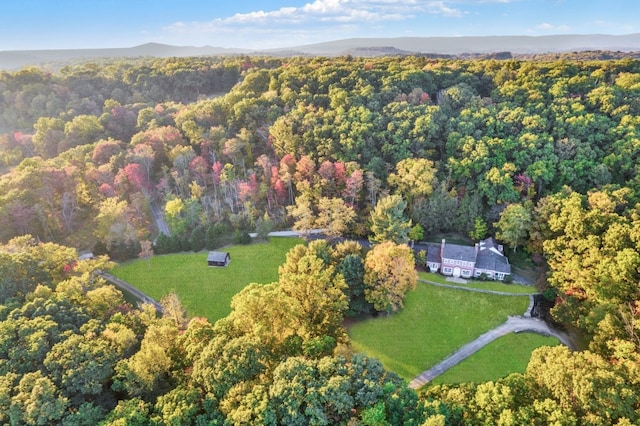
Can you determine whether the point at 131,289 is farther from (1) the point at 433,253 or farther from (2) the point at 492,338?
(2) the point at 492,338

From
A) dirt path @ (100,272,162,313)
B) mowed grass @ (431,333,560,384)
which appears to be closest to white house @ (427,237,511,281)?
mowed grass @ (431,333,560,384)

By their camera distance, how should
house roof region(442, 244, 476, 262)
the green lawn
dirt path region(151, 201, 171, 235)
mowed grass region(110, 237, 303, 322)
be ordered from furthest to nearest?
dirt path region(151, 201, 171, 235), house roof region(442, 244, 476, 262), the green lawn, mowed grass region(110, 237, 303, 322)

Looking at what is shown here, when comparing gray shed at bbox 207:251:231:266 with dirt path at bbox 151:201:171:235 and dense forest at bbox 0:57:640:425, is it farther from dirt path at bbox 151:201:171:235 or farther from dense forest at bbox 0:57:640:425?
dirt path at bbox 151:201:171:235

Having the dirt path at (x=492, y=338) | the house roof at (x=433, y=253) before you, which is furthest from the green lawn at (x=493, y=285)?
the dirt path at (x=492, y=338)

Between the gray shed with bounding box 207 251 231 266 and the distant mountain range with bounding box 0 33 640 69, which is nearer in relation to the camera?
the gray shed with bounding box 207 251 231 266

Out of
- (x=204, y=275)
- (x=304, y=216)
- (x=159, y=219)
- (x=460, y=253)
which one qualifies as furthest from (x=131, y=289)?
(x=460, y=253)

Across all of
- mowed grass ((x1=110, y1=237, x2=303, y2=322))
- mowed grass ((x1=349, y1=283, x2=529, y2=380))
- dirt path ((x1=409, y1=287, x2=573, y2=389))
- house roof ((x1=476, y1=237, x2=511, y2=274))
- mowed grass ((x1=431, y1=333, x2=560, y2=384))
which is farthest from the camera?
house roof ((x1=476, y1=237, x2=511, y2=274))
